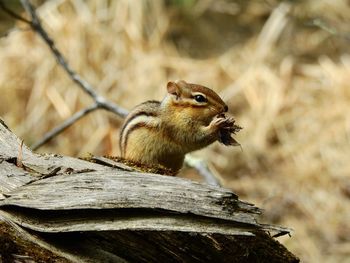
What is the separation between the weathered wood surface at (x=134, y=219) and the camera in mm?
2285

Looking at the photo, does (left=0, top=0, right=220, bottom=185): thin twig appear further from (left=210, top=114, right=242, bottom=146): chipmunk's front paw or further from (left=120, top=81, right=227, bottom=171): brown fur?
(left=210, top=114, right=242, bottom=146): chipmunk's front paw

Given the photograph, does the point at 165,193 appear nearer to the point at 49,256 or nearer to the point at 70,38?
the point at 49,256

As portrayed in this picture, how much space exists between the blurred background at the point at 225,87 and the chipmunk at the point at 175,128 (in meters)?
3.26

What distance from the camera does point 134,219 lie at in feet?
7.69

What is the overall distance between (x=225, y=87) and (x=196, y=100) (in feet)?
15.1

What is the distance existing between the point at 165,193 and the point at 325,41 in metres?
7.00

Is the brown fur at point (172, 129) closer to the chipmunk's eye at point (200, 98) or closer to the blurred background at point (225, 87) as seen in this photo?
the chipmunk's eye at point (200, 98)

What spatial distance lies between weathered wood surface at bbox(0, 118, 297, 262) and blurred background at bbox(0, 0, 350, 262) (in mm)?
4186

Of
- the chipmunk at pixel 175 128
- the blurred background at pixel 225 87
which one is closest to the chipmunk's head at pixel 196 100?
the chipmunk at pixel 175 128

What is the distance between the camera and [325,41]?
8.97m

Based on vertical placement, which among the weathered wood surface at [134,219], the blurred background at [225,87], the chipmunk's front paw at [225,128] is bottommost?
the weathered wood surface at [134,219]

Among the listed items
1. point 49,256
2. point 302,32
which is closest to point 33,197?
point 49,256

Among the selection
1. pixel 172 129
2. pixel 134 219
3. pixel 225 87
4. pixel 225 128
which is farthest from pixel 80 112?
pixel 225 87

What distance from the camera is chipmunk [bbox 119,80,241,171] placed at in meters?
3.43
